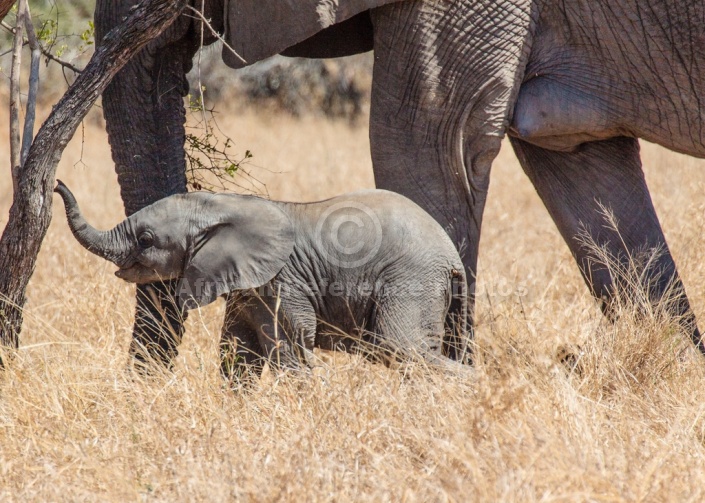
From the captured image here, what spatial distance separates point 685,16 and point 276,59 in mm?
10152

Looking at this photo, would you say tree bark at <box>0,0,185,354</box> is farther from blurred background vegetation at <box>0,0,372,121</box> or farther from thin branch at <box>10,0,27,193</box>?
blurred background vegetation at <box>0,0,372,121</box>

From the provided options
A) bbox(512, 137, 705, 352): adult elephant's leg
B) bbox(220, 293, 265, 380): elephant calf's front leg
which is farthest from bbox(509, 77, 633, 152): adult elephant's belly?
bbox(220, 293, 265, 380): elephant calf's front leg

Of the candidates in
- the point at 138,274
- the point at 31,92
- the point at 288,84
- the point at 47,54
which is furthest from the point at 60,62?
the point at 288,84

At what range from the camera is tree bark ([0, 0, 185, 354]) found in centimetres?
342

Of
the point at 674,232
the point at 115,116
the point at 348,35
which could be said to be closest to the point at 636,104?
the point at 348,35

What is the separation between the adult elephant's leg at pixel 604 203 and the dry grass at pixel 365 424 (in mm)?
325

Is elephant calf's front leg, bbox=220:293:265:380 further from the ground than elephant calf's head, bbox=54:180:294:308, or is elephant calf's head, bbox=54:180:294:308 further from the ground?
elephant calf's head, bbox=54:180:294:308

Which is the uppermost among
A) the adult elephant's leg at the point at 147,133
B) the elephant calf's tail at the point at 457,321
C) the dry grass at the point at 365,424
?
the adult elephant's leg at the point at 147,133

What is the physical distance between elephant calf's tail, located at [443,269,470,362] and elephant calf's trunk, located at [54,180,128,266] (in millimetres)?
1094

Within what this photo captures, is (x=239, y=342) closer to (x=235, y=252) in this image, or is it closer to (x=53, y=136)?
(x=235, y=252)

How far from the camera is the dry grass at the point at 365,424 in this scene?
→ 8.54ft

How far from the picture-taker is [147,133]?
397cm

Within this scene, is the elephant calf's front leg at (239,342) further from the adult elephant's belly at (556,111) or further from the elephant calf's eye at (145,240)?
the adult elephant's belly at (556,111)

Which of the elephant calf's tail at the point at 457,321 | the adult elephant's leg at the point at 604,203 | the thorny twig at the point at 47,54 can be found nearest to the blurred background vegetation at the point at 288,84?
the adult elephant's leg at the point at 604,203
